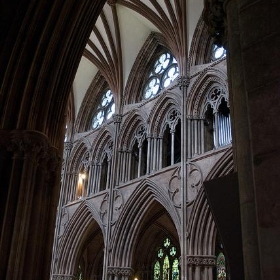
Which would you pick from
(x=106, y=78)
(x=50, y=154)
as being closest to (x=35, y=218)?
(x=50, y=154)

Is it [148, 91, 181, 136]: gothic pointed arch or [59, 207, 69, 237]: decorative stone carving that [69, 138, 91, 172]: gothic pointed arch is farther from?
[148, 91, 181, 136]: gothic pointed arch

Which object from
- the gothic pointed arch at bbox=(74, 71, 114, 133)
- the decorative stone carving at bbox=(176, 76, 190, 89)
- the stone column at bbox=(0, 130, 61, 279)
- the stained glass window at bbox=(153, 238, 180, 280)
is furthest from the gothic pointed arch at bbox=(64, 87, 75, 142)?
the stone column at bbox=(0, 130, 61, 279)

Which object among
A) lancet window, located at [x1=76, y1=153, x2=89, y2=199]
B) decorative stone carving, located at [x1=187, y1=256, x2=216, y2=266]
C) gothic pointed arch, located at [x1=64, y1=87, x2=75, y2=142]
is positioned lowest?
decorative stone carving, located at [x1=187, y1=256, x2=216, y2=266]

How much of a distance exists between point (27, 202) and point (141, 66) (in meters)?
11.5

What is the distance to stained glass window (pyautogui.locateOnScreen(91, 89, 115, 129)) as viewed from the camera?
1813cm

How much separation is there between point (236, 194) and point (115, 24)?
15.1 m

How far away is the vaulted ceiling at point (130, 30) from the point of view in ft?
49.3

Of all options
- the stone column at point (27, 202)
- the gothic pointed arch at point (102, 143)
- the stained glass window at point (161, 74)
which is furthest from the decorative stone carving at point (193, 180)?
the stone column at point (27, 202)

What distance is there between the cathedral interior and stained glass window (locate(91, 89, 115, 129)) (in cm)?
7

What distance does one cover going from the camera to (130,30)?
17.2 m

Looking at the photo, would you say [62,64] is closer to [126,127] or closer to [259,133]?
[259,133]

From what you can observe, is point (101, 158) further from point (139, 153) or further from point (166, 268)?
point (166, 268)

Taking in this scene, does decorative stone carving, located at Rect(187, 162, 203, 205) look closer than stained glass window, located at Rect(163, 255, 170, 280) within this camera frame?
Yes

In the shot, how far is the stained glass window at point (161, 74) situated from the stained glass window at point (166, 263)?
5800 mm
